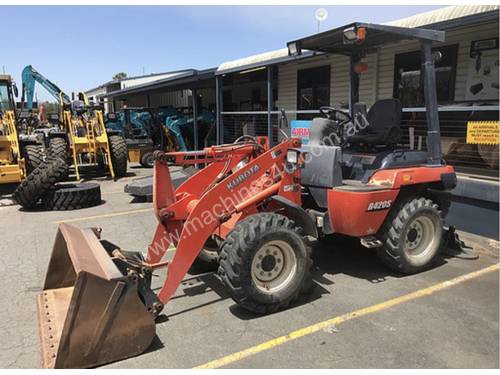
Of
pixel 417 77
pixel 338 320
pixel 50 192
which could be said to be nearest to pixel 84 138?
pixel 50 192

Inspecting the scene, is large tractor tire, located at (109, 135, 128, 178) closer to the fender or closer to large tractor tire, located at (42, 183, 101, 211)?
large tractor tire, located at (42, 183, 101, 211)

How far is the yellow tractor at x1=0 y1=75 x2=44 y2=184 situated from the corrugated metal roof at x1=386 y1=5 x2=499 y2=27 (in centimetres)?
889

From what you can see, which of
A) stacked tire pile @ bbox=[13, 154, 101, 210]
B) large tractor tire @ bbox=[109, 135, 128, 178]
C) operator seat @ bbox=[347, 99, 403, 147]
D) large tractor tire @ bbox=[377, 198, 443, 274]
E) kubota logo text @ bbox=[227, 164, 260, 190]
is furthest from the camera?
large tractor tire @ bbox=[109, 135, 128, 178]

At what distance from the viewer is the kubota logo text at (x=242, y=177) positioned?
156 inches

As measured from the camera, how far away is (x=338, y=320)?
3.68m

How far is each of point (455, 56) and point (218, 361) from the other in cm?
763

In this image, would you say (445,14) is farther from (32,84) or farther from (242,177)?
(32,84)

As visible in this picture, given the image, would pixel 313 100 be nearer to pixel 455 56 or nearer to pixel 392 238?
pixel 455 56

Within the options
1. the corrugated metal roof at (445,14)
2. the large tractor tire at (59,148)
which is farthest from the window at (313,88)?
the large tractor tire at (59,148)

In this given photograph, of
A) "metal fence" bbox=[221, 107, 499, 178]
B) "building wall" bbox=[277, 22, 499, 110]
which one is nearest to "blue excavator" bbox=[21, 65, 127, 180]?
"building wall" bbox=[277, 22, 499, 110]

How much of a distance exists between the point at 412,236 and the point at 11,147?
945 cm

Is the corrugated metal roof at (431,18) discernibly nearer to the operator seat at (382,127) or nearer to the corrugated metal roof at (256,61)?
the corrugated metal roof at (256,61)

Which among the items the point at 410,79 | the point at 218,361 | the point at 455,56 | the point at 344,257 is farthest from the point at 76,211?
the point at 455,56

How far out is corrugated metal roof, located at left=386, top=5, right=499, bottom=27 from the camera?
19.1 feet
